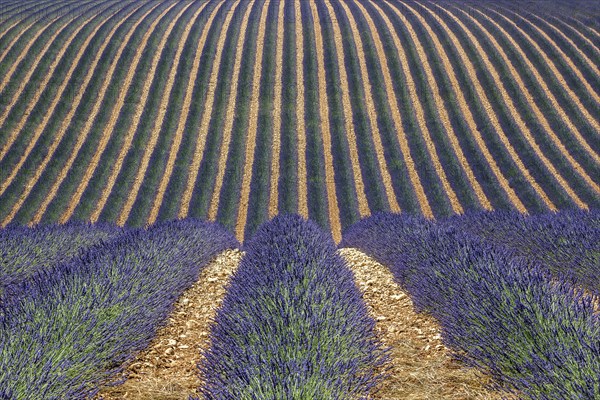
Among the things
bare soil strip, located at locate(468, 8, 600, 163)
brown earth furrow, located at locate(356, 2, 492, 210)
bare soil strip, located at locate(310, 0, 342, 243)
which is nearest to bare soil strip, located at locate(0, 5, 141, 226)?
bare soil strip, located at locate(310, 0, 342, 243)

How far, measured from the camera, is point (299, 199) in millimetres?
19172

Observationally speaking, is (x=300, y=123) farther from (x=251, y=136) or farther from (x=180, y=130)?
(x=180, y=130)

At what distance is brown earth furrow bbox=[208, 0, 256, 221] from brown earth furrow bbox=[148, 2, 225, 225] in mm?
1842

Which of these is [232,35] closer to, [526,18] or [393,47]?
[393,47]

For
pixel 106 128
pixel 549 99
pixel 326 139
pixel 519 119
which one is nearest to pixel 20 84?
pixel 106 128

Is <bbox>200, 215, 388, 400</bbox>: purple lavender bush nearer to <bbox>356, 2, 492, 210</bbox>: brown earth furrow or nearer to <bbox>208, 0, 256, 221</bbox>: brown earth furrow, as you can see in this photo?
<bbox>208, 0, 256, 221</bbox>: brown earth furrow

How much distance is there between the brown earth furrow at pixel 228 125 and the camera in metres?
19.1

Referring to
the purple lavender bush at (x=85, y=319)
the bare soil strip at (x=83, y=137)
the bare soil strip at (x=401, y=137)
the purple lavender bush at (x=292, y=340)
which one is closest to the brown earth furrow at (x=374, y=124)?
the bare soil strip at (x=401, y=137)

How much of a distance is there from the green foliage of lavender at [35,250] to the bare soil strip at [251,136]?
21.1ft

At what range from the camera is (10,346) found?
4.04 metres

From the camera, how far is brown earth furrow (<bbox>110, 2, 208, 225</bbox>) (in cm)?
1884

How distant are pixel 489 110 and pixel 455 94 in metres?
1.92

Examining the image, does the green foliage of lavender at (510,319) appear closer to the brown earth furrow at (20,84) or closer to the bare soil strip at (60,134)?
the bare soil strip at (60,134)

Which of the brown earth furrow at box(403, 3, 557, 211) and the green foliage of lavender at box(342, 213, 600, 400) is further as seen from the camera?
the brown earth furrow at box(403, 3, 557, 211)
